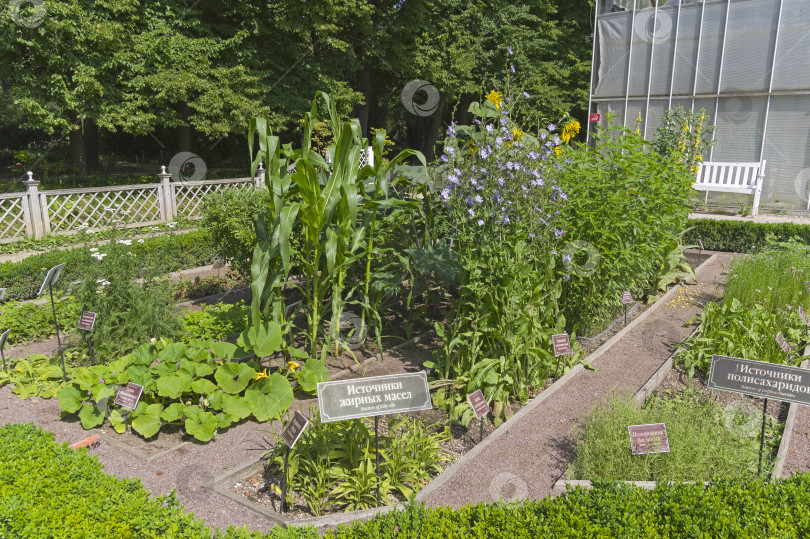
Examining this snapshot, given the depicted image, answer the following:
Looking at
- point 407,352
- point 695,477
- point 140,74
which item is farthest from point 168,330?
point 140,74

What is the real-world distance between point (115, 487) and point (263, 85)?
12634 mm

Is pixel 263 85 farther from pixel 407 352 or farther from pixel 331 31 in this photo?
pixel 407 352

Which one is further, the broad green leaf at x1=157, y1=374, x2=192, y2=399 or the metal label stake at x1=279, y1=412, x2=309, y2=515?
the broad green leaf at x1=157, y1=374, x2=192, y2=399

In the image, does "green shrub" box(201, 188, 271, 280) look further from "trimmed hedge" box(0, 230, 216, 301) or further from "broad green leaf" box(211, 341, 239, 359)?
"broad green leaf" box(211, 341, 239, 359)

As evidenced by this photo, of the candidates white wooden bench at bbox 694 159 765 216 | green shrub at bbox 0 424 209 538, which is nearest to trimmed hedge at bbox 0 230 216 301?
green shrub at bbox 0 424 209 538

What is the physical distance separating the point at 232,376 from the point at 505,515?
83.5 inches

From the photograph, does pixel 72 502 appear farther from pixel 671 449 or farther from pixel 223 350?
pixel 671 449

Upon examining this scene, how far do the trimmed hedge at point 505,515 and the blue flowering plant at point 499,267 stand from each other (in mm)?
1286

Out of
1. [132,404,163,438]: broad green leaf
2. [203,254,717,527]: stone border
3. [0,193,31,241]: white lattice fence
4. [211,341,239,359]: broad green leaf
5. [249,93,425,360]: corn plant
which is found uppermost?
[249,93,425,360]: corn plant

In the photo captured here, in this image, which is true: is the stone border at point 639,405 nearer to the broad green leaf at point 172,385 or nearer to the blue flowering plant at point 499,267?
Result: the blue flowering plant at point 499,267

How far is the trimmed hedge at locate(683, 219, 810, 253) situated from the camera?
29.7ft

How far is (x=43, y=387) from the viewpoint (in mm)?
4387

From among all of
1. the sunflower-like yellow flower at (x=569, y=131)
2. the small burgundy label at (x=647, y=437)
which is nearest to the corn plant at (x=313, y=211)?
the small burgundy label at (x=647, y=437)

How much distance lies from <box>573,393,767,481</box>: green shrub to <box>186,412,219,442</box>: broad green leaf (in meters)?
2.20
